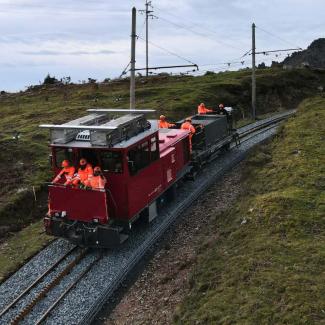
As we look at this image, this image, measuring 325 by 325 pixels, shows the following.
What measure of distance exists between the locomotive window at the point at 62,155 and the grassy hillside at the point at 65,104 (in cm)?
429

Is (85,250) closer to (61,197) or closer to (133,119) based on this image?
(61,197)

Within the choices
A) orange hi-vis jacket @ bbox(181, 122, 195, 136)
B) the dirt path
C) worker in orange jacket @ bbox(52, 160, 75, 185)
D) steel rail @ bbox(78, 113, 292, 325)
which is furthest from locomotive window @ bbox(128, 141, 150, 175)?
orange hi-vis jacket @ bbox(181, 122, 195, 136)

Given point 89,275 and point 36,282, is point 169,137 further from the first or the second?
point 36,282

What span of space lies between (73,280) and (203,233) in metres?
5.27

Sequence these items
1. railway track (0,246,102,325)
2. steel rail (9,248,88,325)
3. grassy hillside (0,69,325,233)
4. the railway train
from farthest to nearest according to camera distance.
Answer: grassy hillside (0,69,325,233) → the railway train → railway track (0,246,102,325) → steel rail (9,248,88,325)

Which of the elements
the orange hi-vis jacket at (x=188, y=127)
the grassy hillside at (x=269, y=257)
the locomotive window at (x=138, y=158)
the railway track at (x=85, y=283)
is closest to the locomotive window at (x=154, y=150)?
the locomotive window at (x=138, y=158)

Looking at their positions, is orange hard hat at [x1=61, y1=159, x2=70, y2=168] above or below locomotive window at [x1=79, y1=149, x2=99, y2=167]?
below

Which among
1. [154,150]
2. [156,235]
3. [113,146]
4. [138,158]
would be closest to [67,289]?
[156,235]

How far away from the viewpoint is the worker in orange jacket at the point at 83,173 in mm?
14664

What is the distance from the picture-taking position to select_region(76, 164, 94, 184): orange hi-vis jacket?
14.7m

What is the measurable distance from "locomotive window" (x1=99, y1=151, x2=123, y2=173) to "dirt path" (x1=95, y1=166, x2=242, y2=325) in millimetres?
3428

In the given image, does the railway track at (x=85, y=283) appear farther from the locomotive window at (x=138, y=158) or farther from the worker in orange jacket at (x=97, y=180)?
the locomotive window at (x=138, y=158)

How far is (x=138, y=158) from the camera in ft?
50.9

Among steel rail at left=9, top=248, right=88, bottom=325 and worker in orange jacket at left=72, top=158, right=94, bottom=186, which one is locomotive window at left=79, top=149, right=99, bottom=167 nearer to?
worker in orange jacket at left=72, top=158, right=94, bottom=186
